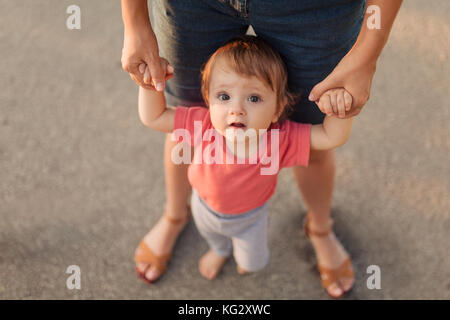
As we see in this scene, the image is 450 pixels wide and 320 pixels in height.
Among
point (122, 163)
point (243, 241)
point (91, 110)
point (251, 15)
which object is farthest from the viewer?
point (91, 110)

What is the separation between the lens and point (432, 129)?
5.86 ft

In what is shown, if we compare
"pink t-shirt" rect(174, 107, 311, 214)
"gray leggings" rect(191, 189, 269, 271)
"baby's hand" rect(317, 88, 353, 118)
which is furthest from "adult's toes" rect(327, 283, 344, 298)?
"baby's hand" rect(317, 88, 353, 118)

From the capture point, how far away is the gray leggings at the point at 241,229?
1.18 metres

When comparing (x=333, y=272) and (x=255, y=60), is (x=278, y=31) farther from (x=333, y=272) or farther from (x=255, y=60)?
(x=333, y=272)

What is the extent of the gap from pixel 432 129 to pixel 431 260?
0.56 meters

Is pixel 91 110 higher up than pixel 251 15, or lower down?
lower down

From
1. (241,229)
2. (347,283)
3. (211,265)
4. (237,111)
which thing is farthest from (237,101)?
(347,283)

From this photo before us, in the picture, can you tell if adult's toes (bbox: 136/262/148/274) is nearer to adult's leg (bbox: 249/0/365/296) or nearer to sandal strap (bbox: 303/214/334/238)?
sandal strap (bbox: 303/214/334/238)

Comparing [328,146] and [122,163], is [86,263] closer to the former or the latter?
[122,163]

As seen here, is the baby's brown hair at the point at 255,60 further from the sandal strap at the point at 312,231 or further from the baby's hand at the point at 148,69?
the sandal strap at the point at 312,231

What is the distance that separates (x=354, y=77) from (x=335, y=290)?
80 cm

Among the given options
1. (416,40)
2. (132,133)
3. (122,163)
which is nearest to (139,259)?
(122,163)

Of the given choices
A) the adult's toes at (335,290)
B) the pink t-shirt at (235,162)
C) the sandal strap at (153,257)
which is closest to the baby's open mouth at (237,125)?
the pink t-shirt at (235,162)
